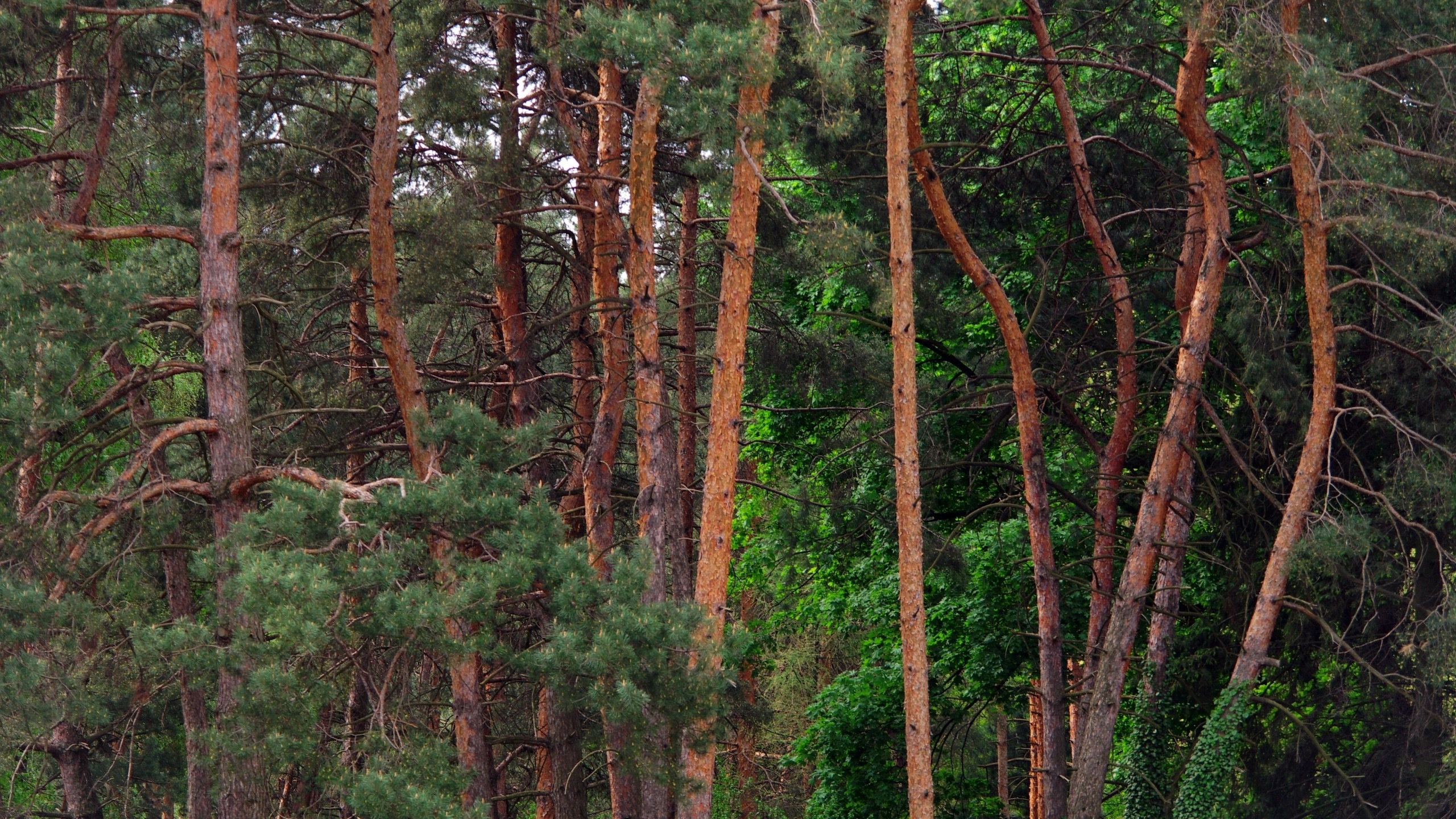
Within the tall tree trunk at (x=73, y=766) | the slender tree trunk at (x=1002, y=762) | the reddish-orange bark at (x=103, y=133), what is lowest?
the slender tree trunk at (x=1002, y=762)

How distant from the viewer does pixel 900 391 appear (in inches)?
397

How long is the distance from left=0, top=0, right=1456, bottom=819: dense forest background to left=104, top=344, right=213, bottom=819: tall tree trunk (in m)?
0.10

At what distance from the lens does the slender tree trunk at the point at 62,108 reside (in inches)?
430

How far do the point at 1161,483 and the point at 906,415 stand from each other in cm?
298

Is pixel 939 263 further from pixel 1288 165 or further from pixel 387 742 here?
pixel 387 742

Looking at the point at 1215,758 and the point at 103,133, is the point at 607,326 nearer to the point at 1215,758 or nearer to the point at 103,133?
the point at 103,133

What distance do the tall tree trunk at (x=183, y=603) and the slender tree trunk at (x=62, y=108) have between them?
1.65 meters

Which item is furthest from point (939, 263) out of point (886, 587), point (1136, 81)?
point (886, 587)

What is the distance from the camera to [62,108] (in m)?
12.1

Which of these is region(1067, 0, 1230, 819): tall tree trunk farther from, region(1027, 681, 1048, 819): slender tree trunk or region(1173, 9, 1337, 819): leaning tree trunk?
region(1027, 681, 1048, 819): slender tree trunk

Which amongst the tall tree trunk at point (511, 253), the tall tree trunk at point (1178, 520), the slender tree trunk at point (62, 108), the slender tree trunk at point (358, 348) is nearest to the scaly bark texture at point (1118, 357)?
the tall tree trunk at point (1178, 520)

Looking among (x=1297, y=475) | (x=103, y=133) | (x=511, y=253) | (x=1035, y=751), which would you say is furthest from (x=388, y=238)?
(x=1035, y=751)

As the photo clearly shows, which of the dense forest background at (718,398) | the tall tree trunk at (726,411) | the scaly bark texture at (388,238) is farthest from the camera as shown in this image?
the tall tree trunk at (726,411)

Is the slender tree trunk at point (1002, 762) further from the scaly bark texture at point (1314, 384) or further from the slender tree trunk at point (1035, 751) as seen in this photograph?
the scaly bark texture at point (1314, 384)
